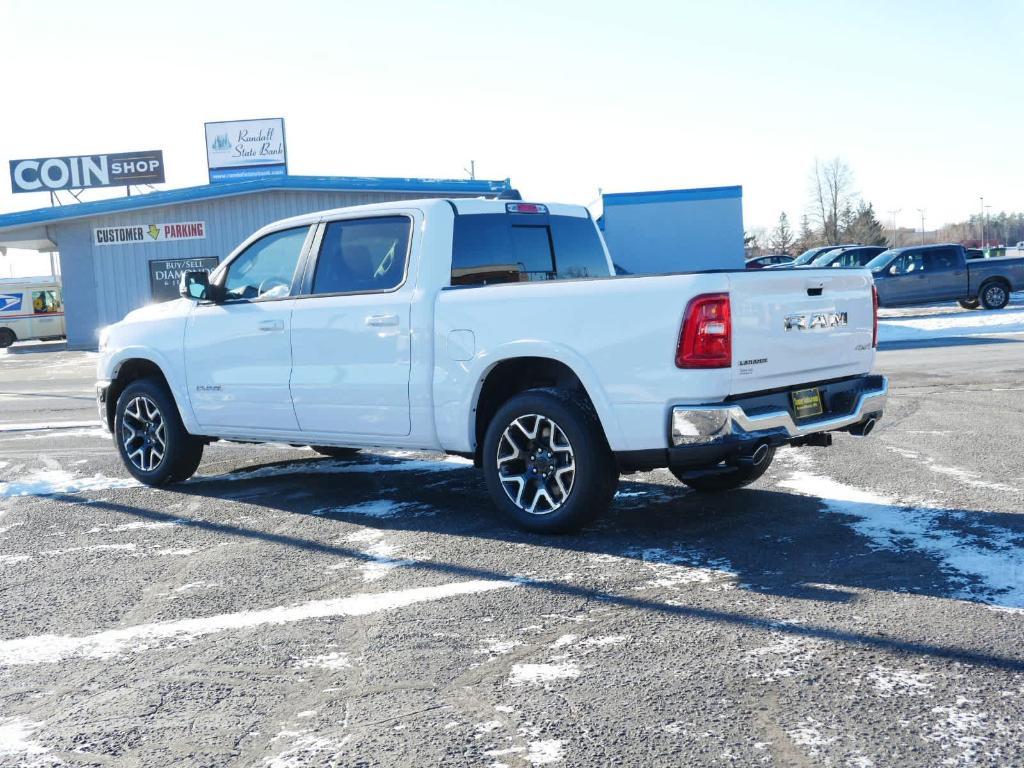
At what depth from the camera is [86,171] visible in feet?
125

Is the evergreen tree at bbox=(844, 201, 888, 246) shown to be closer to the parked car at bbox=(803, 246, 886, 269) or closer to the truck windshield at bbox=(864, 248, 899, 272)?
the parked car at bbox=(803, 246, 886, 269)

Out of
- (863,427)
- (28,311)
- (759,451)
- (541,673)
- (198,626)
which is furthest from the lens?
(28,311)

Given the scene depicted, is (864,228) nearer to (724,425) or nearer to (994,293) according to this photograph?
(994,293)

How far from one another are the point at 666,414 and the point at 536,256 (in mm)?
1982

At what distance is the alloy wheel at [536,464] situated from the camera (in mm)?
5691

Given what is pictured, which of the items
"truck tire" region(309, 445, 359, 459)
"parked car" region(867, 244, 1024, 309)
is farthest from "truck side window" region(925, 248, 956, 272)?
"truck tire" region(309, 445, 359, 459)

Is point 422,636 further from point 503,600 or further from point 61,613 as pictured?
point 61,613

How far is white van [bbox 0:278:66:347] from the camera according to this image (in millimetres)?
39344

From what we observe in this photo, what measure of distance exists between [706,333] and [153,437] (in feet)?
15.0

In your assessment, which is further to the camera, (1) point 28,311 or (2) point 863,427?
(1) point 28,311

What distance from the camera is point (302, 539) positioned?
5957mm

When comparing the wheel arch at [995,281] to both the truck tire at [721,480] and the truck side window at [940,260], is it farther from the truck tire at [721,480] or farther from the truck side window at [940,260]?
the truck tire at [721,480]

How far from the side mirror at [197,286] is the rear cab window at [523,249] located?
205 cm

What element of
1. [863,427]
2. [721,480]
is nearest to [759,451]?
[863,427]
